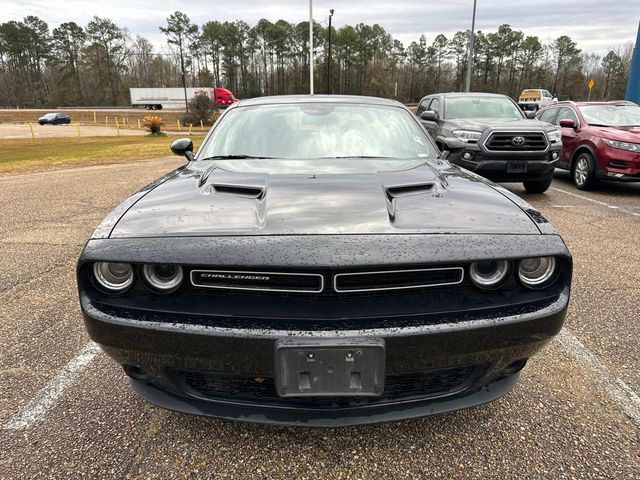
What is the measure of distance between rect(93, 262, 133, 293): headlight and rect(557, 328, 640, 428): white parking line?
237 cm

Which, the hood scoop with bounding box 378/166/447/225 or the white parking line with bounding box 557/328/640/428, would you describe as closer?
the hood scoop with bounding box 378/166/447/225

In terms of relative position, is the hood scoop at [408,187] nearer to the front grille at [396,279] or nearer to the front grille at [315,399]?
the front grille at [396,279]

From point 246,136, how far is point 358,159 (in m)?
0.79

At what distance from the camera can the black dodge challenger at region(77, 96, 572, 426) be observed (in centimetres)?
150

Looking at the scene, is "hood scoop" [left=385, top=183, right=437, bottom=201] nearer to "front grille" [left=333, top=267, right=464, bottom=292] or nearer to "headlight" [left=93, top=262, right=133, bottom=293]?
"front grille" [left=333, top=267, right=464, bottom=292]

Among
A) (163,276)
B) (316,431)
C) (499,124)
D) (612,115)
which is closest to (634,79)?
(612,115)

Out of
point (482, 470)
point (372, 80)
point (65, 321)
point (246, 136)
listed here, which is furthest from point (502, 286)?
point (372, 80)

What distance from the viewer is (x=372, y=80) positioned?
71812 mm

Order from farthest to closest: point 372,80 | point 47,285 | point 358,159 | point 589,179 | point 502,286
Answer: point 372,80, point 589,179, point 47,285, point 358,159, point 502,286

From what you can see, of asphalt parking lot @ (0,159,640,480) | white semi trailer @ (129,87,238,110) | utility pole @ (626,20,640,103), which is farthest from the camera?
white semi trailer @ (129,87,238,110)

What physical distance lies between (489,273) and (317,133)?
1.59 m

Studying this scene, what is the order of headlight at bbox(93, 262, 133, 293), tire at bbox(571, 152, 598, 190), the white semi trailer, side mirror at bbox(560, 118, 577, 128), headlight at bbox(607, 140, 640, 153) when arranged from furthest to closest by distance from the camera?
1. the white semi trailer
2. side mirror at bbox(560, 118, 577, 128)
3. tire at bbox(571, 152, 598, 190)
4. headlight at bbox(607, 140, 640, 153)
5. headlight at bbox(93, 262, 133, 293)

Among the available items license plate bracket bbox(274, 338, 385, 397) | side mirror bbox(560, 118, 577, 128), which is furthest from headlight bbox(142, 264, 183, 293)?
side mirror bbox(560, 118, 577, 128)

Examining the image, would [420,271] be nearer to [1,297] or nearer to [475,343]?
[475,343]
